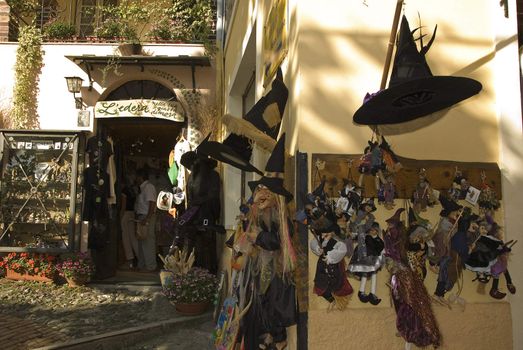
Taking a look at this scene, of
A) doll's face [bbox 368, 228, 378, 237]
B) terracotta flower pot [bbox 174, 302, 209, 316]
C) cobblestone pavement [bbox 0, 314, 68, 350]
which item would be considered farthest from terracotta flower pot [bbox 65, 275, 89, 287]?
doll's face [bbox 368, 228, 378, 237]

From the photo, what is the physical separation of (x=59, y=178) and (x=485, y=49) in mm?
6829

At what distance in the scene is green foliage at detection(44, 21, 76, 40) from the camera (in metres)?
8.11

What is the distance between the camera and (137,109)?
25.4ft

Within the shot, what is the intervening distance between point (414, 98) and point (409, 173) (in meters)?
0.56

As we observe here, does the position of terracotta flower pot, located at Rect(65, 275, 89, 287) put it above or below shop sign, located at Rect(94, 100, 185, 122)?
below

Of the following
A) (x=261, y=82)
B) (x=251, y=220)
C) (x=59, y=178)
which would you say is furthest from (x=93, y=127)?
(x=251, y=220)

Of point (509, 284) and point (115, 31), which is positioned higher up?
point (115, 31)

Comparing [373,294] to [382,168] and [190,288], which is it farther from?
[190,288]

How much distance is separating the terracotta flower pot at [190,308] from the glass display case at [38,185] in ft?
9.62

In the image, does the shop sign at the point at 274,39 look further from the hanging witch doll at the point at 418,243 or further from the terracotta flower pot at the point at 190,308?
the terracotta flower pot at the point at 190,308

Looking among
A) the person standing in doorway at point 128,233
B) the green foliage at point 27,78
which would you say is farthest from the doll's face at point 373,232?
the green foliage at point 27,78

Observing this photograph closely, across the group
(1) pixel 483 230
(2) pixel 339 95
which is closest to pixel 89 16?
(2) pixel 339 95

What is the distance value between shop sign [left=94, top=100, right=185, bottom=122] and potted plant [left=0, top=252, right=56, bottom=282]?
251 centimetres

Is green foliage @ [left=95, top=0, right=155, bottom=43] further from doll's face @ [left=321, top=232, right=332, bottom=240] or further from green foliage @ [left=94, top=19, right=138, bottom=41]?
doll's face @ [left=321, top=232, right=332, bottom=240]
